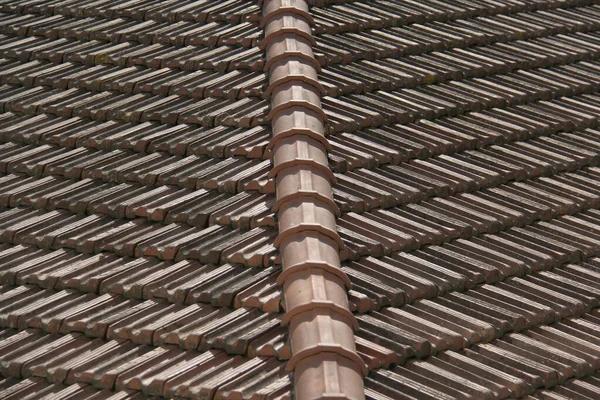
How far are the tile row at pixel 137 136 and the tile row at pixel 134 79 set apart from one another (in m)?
0.33

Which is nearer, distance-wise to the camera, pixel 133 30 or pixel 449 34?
pixel 133 30

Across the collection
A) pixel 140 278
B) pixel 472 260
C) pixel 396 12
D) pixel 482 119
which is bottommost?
pixel 140 278

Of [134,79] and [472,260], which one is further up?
[134,79]

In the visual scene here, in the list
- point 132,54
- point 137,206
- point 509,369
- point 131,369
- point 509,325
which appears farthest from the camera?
point 132,54

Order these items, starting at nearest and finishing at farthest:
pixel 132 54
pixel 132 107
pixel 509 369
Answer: pixel 509 369 < pixel 132 107 < pixel 132 54

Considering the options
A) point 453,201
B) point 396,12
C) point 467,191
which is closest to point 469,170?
point 467,191

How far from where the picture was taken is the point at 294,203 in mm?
5133

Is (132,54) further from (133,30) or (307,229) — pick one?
(307,229)

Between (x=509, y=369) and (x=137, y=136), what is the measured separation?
2.82 meters

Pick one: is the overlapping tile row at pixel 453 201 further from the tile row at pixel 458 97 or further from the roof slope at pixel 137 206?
the roof slope at pixel 137 206

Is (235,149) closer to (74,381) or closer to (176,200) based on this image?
(176,200)

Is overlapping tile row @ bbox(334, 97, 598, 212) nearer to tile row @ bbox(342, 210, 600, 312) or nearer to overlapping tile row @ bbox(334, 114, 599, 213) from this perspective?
overlapping tile row @ bbox(334, 114, 599, 213)

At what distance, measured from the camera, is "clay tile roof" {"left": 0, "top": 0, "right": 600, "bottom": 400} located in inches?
185

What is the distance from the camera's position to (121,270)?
520cm
